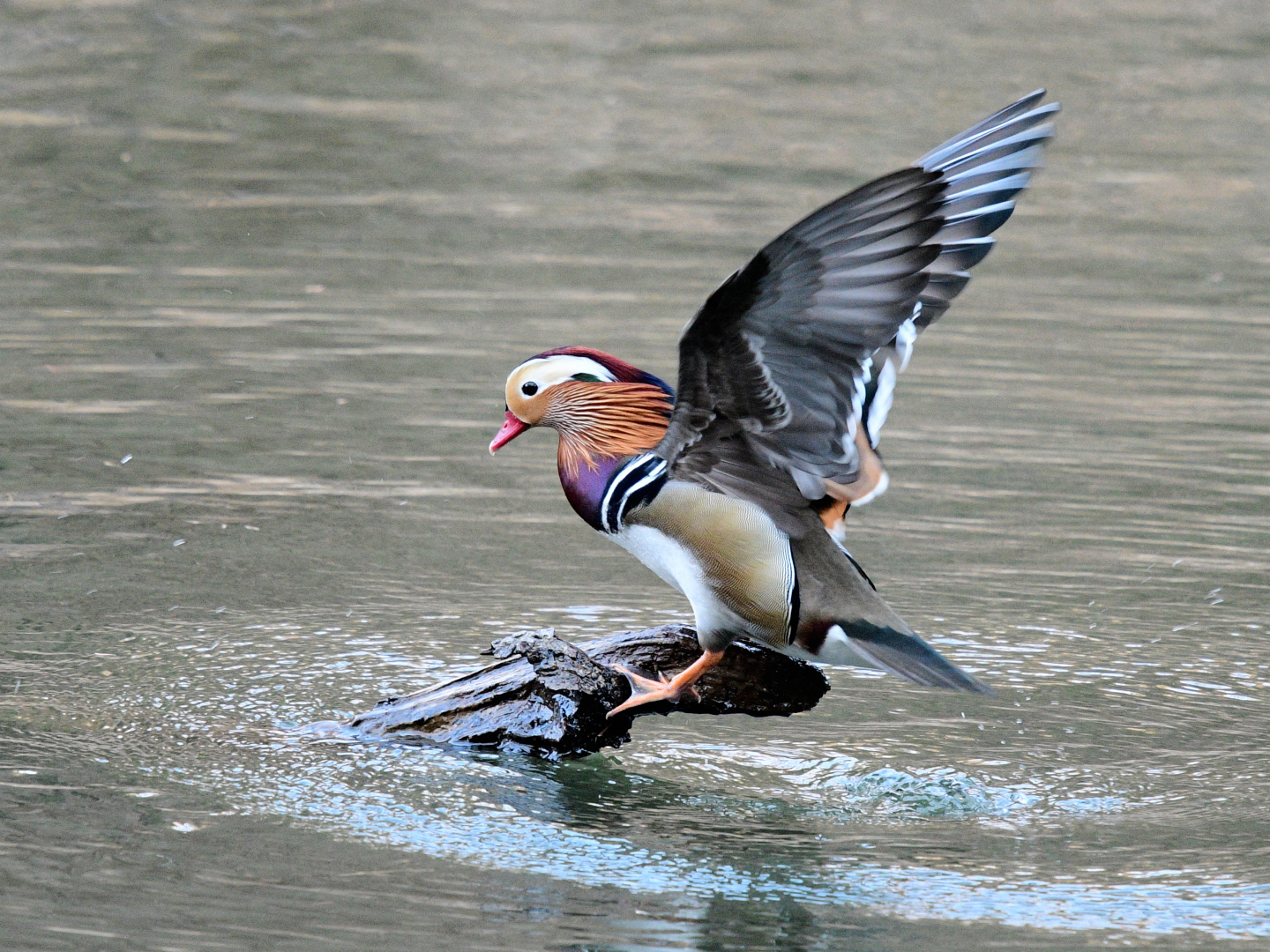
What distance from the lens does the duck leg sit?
4723 mm

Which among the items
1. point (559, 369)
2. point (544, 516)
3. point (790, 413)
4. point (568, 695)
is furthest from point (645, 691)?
point (544, 516)

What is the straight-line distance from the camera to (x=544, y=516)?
688 cm

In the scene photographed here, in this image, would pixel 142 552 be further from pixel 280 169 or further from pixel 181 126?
pixel 181 126

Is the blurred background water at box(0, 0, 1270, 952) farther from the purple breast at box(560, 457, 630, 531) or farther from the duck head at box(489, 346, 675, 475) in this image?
the duck head at box(489, 346, 675, 475)

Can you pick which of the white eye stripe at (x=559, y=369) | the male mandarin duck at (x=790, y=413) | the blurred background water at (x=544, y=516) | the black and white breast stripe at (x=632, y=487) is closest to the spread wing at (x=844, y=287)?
the male mandarin duck at (x=790, y=413)

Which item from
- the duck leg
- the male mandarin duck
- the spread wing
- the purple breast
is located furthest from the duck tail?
the purple breast

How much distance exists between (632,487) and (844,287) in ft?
2.78

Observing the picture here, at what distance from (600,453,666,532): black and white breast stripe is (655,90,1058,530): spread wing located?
274mm

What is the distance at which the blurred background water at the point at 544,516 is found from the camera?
4.05 metres

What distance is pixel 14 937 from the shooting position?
144 inches

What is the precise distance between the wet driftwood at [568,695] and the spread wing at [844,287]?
30.7 inches

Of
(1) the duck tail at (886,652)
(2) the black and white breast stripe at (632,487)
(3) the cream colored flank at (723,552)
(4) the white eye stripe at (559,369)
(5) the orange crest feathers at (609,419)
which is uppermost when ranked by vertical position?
(4) the white eye stripe at (559,369)

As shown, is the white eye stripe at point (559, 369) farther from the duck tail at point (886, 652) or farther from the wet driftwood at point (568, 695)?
the duck tail at point (886, 652)

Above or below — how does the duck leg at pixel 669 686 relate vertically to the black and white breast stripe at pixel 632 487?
below
